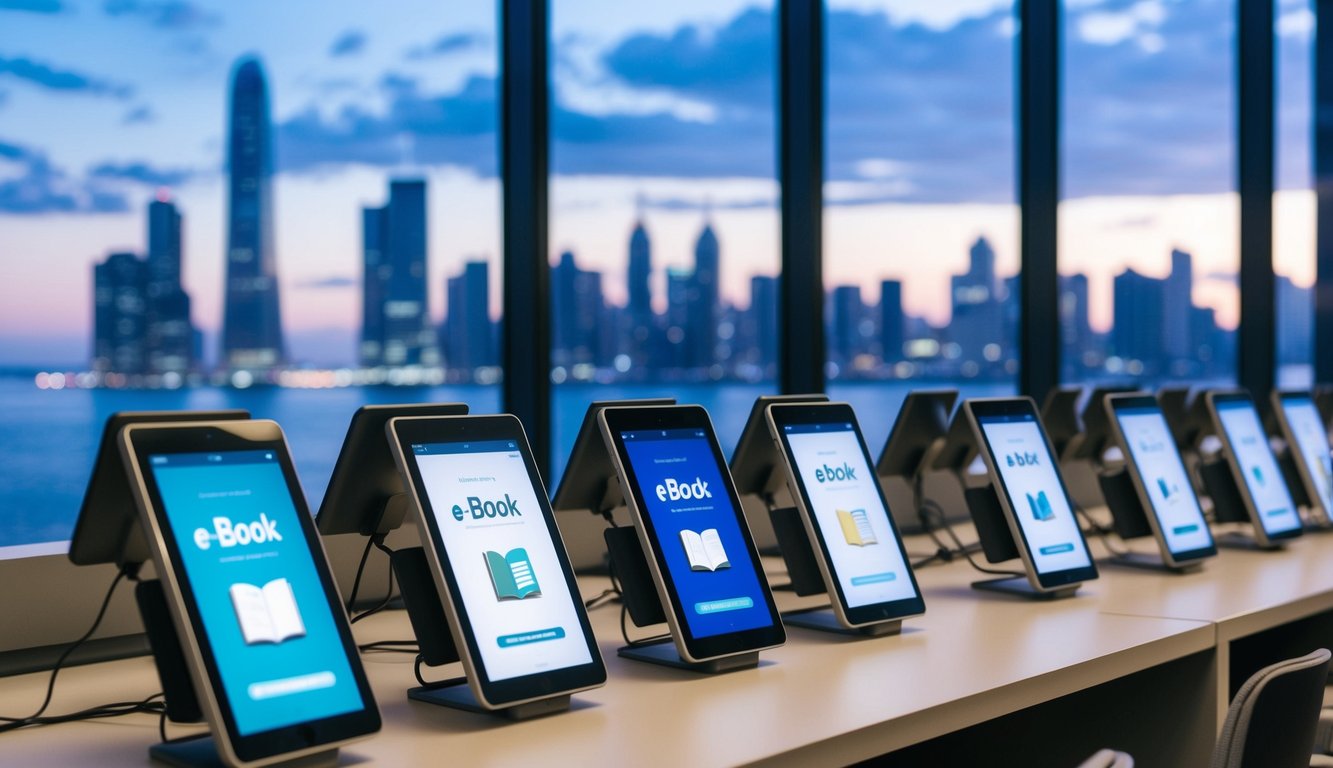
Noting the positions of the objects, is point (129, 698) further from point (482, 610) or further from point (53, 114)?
point (53, 114)

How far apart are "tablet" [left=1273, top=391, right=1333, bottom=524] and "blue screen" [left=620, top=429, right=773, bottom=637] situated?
8.62ft

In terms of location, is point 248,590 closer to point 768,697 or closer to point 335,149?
point 768,697

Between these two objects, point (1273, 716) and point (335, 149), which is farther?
point (335, 149)

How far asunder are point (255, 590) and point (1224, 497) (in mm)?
2982

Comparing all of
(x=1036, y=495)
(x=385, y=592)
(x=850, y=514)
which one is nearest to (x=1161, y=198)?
(x=1036, y=495)

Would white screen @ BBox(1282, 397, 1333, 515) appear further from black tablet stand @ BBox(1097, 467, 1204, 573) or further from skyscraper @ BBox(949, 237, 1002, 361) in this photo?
skyscraper @ BBox(949, 237, 1002, 361)

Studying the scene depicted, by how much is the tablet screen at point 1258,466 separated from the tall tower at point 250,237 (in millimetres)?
27755

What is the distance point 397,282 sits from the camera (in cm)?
3106

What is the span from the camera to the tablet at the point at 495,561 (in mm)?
1724

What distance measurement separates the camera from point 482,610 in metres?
1.75

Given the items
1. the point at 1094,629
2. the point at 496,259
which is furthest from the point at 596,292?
the point at 1094,629

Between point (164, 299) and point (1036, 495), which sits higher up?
point (164, 299)

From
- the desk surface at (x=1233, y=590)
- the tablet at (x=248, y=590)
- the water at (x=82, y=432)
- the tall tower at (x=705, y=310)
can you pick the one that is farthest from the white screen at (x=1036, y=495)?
the tall tower at (x=705, y=310)

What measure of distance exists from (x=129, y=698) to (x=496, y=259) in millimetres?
2389
